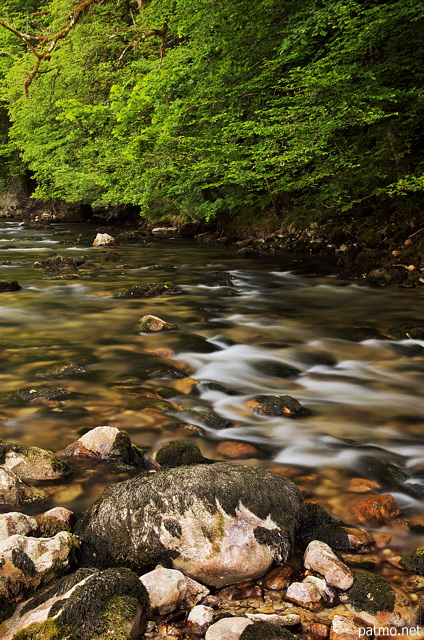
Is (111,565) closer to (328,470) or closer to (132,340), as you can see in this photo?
(328,470)

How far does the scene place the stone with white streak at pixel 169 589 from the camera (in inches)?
86.0

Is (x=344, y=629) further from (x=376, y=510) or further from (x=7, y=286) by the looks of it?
(x=7, y=286)

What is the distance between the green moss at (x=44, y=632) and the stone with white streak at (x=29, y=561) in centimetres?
28

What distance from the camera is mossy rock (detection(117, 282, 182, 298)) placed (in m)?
9.44

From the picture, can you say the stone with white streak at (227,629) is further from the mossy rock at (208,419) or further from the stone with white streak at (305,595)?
the mossy rock at (208,419)

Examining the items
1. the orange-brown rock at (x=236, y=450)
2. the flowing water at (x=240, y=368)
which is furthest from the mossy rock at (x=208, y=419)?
the orange-brown rock at (x=236, y=450)

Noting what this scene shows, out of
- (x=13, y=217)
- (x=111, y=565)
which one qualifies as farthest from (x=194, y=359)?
(x=13, y=217)

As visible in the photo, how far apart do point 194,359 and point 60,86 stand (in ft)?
47.4

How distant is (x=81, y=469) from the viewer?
341cm

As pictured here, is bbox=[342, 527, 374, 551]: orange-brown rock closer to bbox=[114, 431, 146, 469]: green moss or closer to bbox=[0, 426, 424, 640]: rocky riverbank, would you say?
bbox=[0, 426, 424, 640]: rocky riverbank

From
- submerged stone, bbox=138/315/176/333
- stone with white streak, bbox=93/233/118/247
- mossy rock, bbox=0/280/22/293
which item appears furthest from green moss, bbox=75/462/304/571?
stone with white streak, bbox=93/233/118/247

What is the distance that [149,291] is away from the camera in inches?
378

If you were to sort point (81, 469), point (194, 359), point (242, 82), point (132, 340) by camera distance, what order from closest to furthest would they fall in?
point (81, 469) < point (194, 359) < point (132, 340) < point (242, 82)
